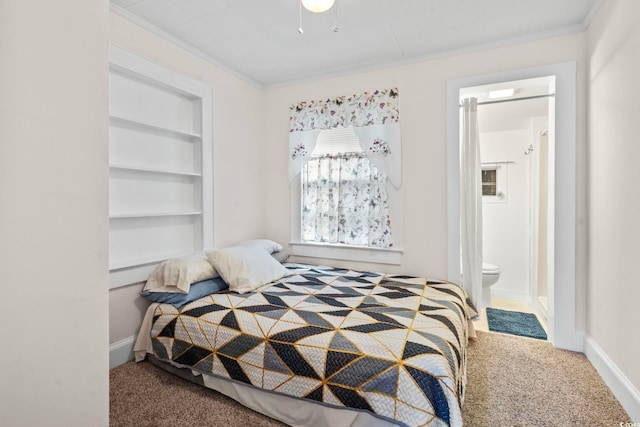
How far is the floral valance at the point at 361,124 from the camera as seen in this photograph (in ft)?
10.5

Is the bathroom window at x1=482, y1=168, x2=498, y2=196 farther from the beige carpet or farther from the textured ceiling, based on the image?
the beige carpet

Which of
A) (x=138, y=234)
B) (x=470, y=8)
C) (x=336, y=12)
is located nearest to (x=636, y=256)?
(x=470, y=8)

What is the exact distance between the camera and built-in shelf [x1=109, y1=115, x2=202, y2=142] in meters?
2.39

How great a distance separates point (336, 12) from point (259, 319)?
85.2 inches

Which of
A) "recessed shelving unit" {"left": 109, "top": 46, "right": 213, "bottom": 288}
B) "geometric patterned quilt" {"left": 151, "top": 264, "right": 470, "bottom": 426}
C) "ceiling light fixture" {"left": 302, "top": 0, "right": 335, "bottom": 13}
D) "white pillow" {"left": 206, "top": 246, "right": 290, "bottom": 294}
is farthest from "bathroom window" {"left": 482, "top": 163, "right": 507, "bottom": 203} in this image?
"recessed shelving unit" {"left": 109, "top": 46, "right": 213, "bottom": 288}

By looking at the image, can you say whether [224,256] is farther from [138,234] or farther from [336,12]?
[336,12]

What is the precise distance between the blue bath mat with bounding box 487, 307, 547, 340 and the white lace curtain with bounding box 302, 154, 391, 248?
1.36 metres

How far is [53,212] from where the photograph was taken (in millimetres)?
→ 614

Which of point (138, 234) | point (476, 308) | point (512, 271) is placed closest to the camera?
point (138, 234)

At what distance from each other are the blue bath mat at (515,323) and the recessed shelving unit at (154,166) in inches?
115

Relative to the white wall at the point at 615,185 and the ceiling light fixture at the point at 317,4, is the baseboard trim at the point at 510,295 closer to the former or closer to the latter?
the white wall at the point at 615,185

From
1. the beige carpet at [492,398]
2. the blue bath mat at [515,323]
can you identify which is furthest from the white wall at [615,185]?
the blue bath mat at [515,323]

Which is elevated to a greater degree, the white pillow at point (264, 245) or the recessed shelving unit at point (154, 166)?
the recessed shelving unit at point (154, 166)

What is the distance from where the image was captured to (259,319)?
1995 mm
